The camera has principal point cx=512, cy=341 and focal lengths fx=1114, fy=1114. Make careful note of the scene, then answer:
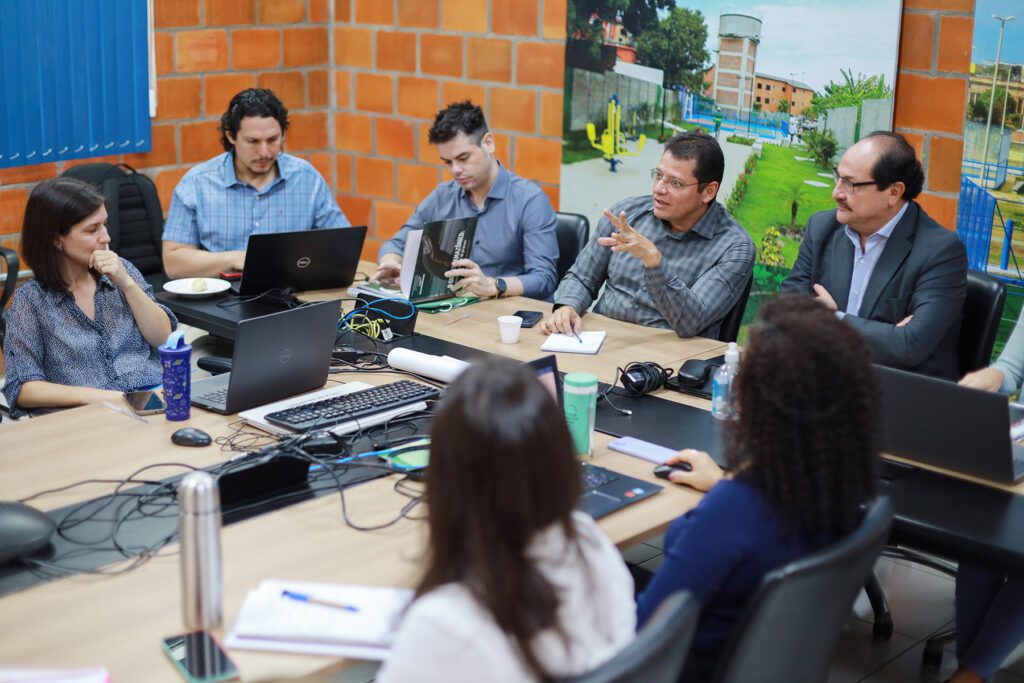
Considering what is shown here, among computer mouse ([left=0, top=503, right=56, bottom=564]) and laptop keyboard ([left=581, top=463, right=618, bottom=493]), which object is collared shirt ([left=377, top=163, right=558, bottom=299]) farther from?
computer mouse ([left=0, top=503, right=56, bottom=564])

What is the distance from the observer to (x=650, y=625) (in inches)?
50.3

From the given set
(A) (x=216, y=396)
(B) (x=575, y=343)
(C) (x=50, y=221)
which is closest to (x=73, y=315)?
(C) (x=50, y=221)

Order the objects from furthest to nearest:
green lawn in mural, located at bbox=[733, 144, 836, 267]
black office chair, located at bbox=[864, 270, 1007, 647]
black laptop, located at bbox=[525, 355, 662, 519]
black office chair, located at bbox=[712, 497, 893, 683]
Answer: green lawn in mural, located at bbox=[733, 144, 836, 267]
black office chair, located at bbox=[864, 270, 1007, 647]
black laptop, located at bbox=[525, 355, 662, 519]
black office chair, located at bbox=[712, 497, 893, 683]

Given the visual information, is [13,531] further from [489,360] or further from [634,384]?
[634,384]

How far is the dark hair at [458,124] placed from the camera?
3.71 meters

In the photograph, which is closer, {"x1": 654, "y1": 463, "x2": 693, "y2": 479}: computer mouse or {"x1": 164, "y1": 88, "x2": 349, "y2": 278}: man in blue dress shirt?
{"x1": 654, "y1": 463, "x2": 693, "y2": 479}: computer mouse

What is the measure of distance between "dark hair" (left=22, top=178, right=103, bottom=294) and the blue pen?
1456 millimetres

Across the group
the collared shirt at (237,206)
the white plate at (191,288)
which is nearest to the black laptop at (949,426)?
the white plate at (191,288)

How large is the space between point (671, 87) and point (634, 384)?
6.84 feet

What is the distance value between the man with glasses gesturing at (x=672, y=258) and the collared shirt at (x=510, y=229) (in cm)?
31

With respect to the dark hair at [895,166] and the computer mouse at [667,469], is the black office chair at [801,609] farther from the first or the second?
the dark hair at [895,166]

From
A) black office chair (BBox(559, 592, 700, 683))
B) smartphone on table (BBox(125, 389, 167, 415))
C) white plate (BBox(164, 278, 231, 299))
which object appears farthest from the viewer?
white plate (BBox(164, 278, 231, 299))

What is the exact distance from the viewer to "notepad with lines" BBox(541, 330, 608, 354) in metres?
2.98

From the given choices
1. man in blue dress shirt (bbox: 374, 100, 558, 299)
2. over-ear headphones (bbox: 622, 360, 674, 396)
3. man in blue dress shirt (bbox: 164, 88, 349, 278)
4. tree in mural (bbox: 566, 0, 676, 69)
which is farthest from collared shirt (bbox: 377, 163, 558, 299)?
over-ear headphones (bbox: 622, 360, 674, 396)
